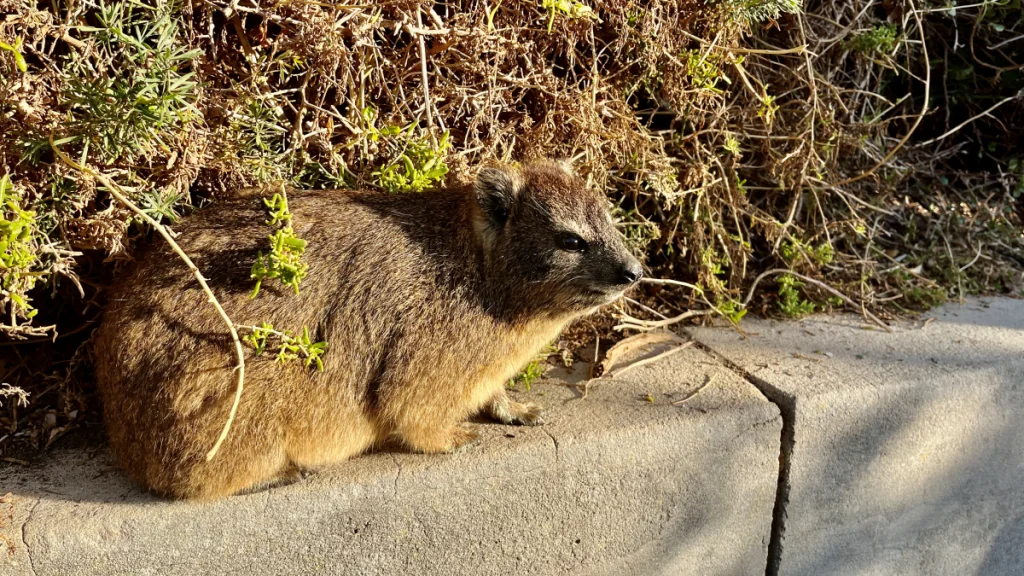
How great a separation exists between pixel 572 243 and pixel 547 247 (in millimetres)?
102

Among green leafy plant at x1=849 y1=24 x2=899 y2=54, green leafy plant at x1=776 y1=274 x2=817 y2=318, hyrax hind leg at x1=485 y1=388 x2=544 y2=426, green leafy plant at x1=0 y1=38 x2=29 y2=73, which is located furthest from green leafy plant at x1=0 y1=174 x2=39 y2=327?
green leafy plant at x1=849 y1=24 x2=899 y2=54

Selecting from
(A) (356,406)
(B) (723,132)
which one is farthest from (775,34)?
(A) (356,406)

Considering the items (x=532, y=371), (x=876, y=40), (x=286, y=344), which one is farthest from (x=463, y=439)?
(x=876, y=40)

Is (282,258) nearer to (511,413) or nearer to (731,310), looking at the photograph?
(511,413)

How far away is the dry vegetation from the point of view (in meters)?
2.56

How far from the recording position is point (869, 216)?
4898 mm

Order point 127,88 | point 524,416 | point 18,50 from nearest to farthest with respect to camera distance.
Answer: point 18,50 → point 127,88 → point 524,416

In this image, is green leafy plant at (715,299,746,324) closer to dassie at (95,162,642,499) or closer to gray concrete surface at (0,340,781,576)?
gray concrete surface at (0,340,781,576)

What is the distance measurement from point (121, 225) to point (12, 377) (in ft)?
2.84

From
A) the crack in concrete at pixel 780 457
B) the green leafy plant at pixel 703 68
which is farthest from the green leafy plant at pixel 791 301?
the green leafy plant at pixel 703 68

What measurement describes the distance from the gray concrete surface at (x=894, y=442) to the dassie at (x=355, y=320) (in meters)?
1.23

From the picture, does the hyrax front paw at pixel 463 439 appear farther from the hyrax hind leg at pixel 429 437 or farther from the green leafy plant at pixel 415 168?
the green leafy plant at pixel 415 168

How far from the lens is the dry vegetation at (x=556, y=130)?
256cm

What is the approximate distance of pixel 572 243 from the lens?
116 inches
